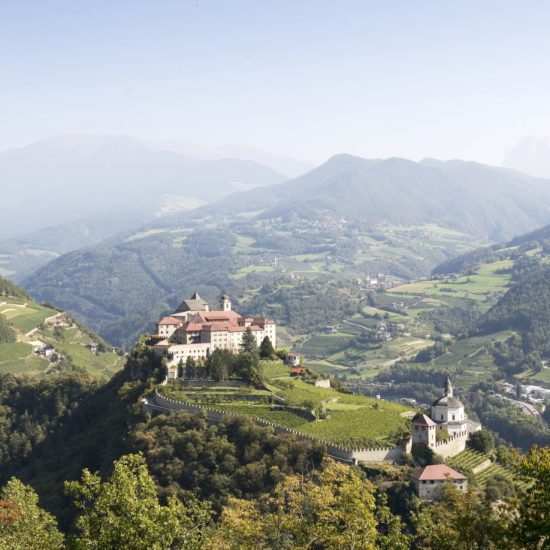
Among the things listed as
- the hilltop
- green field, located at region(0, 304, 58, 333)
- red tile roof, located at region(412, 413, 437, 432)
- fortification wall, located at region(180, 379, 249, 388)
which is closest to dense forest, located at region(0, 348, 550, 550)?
fortification wall, located at region(180, 379, 249, 388)

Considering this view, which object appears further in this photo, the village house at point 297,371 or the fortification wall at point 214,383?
the village house at point 297,371

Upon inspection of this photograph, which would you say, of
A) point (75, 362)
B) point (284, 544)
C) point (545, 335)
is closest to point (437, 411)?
point (284, 544)

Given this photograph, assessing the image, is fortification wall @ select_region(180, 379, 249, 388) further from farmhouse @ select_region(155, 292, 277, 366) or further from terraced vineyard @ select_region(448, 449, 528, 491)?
terraced vineyard @ select_region(448, 449, 528, 491)

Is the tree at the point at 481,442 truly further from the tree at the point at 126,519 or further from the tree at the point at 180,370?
the tree at the point at 126,519

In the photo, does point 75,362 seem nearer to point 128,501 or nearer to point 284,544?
point 284,544

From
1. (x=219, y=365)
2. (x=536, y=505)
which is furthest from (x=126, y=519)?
(x=219, y=365)

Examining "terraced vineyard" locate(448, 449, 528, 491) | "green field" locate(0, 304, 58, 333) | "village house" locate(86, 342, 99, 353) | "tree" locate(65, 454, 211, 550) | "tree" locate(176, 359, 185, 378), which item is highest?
"tree" locate(65, 454, 211, 550)

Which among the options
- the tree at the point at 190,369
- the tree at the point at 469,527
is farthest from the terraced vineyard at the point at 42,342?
the tree at the point at 469,527
